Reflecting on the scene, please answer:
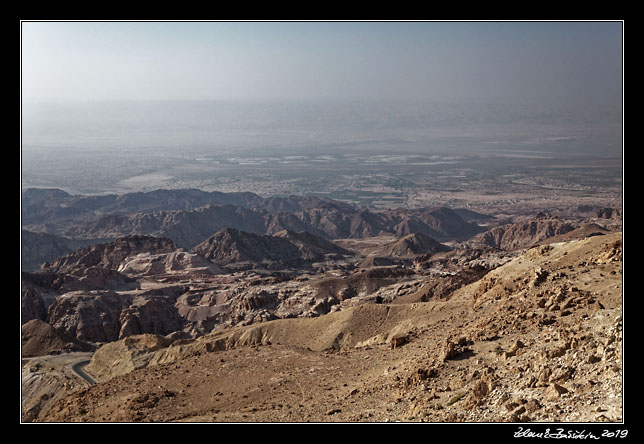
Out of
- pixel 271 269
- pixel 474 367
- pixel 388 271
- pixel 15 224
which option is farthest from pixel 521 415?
pixel 271 269

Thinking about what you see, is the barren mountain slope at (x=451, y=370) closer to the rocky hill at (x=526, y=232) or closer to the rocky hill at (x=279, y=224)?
the rocky hill at (x=526, y=232)

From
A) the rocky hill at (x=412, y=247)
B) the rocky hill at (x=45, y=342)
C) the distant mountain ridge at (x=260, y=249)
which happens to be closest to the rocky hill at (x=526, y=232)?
the rocky hill at (x=412, y=247)

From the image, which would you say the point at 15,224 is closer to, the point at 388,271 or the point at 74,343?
the point at 74,343

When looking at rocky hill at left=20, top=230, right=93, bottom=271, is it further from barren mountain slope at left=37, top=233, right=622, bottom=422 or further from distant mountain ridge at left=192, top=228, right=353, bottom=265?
barren mountain slope at left=37, top=233, right=622, bottom=422

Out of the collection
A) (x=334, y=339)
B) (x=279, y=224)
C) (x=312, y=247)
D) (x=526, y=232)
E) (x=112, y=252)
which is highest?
(x=279, y=224)

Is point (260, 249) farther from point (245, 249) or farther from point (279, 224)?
point (279, 224)

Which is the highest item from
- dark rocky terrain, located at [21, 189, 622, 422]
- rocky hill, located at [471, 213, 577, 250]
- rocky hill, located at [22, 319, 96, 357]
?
rocky hill, located at [471, 213, 577, 250]

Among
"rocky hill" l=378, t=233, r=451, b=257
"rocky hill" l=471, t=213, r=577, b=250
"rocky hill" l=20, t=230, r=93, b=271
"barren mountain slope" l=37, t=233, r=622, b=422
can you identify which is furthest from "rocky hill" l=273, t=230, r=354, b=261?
"barren mountain slope" l=37, t=233, r=622, b=422

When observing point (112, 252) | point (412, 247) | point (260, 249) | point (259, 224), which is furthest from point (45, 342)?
point (259, 224)
